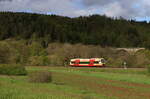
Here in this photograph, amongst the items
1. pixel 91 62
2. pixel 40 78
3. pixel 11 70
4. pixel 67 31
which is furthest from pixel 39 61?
pixel 40 78

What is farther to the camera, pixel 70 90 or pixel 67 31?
pixel 67 31

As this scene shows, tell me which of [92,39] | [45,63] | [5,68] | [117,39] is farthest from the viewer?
[117,39]

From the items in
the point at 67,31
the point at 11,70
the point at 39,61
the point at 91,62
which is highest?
the point at 67,31

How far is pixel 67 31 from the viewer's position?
144 metres

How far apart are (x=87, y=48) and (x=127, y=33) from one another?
73.2 m

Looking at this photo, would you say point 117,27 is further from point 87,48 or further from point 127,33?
point 87,48

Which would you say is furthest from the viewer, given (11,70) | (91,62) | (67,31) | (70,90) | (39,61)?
(67,31)

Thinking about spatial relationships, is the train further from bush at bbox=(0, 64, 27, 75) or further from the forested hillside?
the forested hillside

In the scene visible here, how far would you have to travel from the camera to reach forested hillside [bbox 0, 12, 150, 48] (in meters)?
134

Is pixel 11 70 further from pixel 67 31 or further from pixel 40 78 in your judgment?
pixel 67 31

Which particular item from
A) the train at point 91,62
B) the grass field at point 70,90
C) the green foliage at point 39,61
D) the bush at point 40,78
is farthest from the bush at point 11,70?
the green foliage at point 39,61

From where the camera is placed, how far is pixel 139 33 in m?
168

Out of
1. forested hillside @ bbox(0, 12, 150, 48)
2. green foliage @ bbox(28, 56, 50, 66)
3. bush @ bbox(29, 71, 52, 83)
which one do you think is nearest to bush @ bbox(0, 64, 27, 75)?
bush @ bbox(29, 71, 52, 83)

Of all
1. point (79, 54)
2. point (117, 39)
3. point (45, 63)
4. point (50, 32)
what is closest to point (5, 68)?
point (45, 63)
